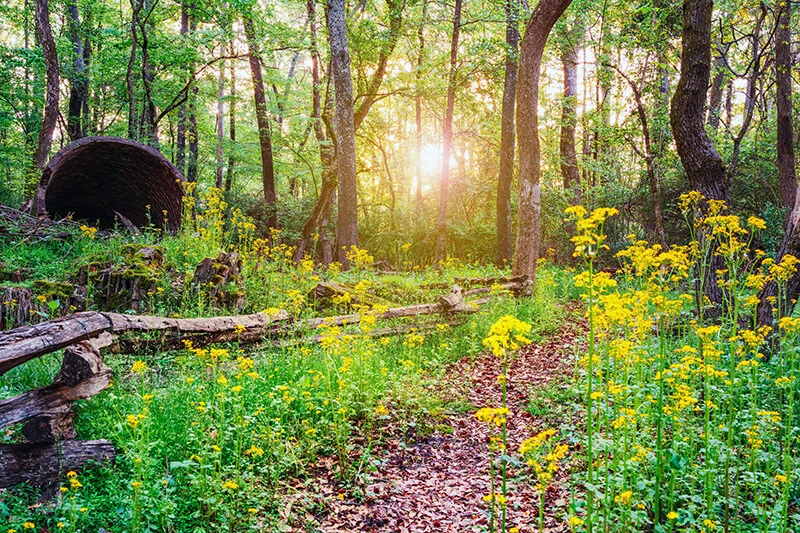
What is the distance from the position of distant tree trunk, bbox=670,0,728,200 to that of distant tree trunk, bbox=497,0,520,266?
19.5ft

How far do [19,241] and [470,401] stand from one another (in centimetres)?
683

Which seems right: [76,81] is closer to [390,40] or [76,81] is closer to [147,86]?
[147,86]

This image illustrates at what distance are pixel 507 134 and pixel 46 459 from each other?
41.8ft

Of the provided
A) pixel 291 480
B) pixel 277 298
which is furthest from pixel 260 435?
pixel 277 298

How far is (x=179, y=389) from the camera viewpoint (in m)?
3.99

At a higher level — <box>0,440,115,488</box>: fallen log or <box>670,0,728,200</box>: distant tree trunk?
<box>670,0,728,200</box>: distant tree trunk

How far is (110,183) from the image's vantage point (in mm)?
11070

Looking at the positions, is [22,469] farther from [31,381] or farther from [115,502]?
[31,381]

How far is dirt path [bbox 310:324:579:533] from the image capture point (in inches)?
124

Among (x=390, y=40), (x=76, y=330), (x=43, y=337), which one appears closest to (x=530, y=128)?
(x=390, y=40)

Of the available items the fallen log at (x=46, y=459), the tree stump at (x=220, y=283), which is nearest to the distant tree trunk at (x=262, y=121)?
the tree stump at (x=220, y=283)

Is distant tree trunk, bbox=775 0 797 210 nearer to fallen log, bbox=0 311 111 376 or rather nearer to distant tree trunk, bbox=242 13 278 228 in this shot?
distant tree trunk, bbox=242 13 278 228

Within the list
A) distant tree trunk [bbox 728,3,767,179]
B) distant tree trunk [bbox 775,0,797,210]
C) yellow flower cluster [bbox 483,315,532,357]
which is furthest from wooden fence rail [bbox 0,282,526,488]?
distant tree trunk [bbox 775,0,797,210]

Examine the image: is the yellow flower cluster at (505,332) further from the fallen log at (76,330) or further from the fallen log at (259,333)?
the fallen log at (259,333)
